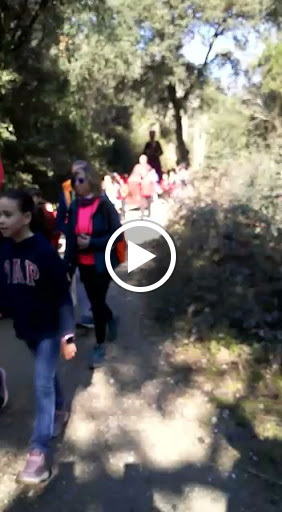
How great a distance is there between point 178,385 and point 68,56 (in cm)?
1727

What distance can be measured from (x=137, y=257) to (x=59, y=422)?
4.92 meters

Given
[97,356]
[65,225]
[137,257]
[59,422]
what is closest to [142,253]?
[137,257]

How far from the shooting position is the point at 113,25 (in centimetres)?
2725

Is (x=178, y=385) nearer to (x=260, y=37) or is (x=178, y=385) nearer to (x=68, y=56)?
(x=68, y=56)

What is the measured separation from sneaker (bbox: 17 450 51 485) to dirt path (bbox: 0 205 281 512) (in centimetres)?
6

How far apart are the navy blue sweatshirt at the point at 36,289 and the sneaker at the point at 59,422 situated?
81 cm

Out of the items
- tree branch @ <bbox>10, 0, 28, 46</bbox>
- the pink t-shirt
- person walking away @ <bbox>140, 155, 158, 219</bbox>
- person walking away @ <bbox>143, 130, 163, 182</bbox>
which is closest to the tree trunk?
person walking away @ <bbox>143, 130, 163, 182</bbox>

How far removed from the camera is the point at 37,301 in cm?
400

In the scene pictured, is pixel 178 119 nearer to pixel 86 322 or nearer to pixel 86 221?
pixel 86 322

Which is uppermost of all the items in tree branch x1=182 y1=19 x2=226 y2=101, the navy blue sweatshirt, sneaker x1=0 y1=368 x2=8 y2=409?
tree branch x1=182 y1=19 x2=226 y2=101

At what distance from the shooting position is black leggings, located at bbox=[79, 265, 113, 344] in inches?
223

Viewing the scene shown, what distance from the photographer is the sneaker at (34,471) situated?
3.92 meters

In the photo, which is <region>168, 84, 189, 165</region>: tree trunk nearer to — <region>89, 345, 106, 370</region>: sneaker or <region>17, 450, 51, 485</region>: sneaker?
<region>89, 345, 106, 370</region>: sneaker

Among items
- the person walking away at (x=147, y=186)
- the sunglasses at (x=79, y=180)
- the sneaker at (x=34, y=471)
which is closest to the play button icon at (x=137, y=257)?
the sunglasses at (x=79, y=180)
